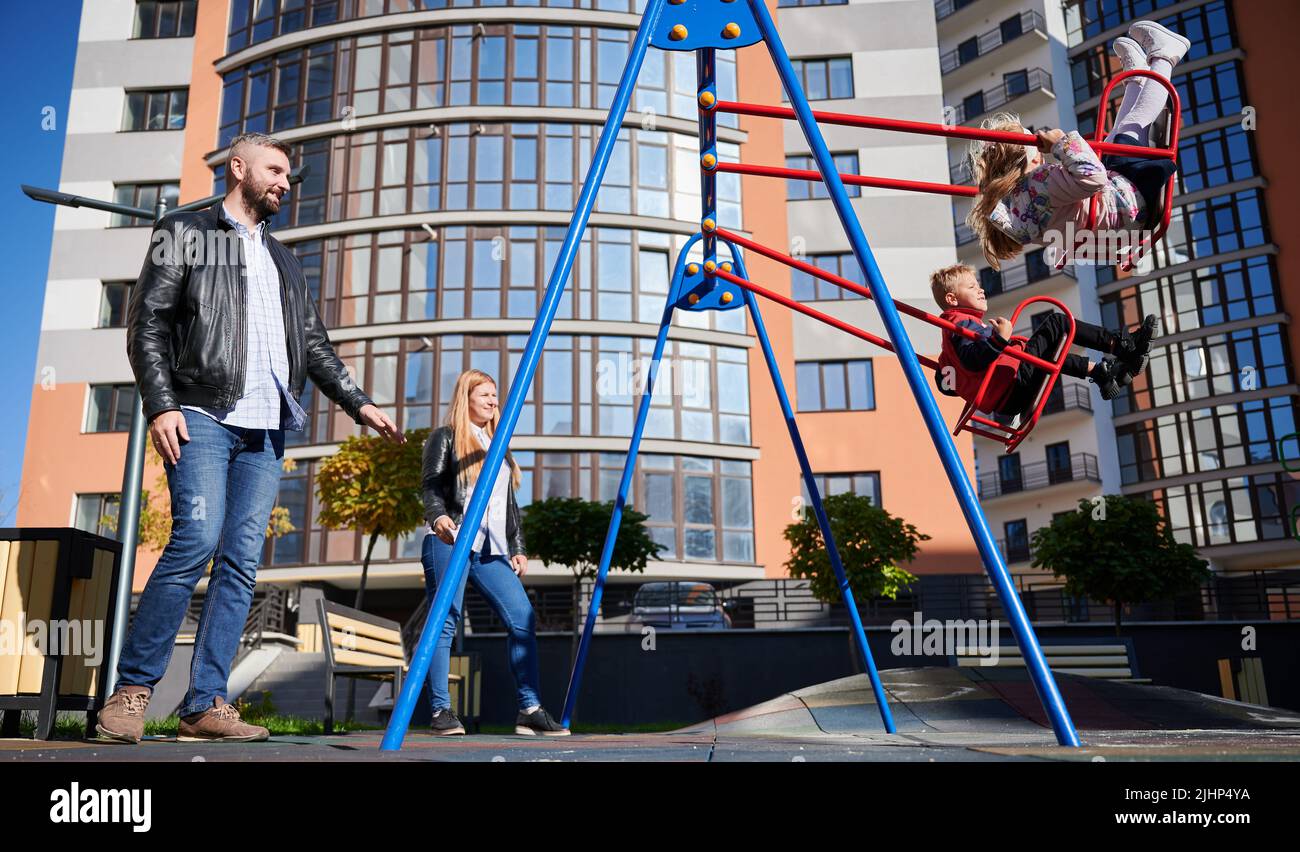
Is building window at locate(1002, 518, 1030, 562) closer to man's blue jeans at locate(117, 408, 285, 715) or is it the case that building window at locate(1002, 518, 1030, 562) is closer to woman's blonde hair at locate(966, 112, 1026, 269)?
woman's blonde hair at locate(966, 112, 1026, 269)

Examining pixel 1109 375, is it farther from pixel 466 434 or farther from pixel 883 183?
pixel 466 434

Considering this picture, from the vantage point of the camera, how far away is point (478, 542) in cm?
480

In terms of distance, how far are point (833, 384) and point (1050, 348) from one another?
24.3m

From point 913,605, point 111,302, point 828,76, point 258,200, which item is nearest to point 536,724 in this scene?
point 258,200

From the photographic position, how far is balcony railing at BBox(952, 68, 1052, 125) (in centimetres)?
4103

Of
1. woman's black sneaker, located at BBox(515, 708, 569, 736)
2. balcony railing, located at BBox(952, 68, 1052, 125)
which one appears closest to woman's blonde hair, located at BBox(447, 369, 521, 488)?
woman's black sneaker, located at BBox(515, 708, 569, 736)

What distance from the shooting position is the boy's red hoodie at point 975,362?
161 inches

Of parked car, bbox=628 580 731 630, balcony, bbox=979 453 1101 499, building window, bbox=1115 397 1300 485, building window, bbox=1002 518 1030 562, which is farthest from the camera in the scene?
building window, bbox=1002 518 1030 562

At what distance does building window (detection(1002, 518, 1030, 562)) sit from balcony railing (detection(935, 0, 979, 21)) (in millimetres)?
22689

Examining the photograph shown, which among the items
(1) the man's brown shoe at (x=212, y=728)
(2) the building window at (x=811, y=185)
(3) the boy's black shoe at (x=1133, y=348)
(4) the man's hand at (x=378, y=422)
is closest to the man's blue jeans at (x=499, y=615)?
(4) the man's hand at (x=378, y=422)

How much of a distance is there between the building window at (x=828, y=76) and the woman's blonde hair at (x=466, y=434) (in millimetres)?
26481
